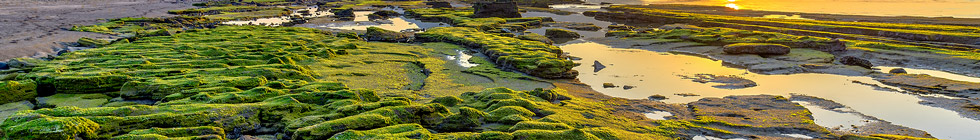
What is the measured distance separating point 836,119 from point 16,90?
92.1ft

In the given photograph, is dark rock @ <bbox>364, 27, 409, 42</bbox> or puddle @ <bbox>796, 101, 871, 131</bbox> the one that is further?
dark rock @ <bbox>364, 27, 409, 42</bbox>

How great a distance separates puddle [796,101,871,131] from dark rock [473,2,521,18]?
5447 cm

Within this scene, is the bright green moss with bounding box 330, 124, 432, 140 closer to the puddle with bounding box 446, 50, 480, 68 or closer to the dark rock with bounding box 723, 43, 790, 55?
the puddle with bounding box 446, 50, 480, 68

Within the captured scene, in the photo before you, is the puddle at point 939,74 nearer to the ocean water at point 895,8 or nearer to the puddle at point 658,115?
the puddle at point 658,115

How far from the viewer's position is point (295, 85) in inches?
850

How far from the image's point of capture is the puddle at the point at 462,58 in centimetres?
3310

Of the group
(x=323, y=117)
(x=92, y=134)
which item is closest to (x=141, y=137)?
(x=92, y=134)

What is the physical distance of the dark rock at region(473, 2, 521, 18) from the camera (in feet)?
244

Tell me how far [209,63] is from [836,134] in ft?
83.0

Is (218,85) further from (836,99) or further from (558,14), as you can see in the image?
(558,14)

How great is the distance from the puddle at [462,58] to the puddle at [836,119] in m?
17.2

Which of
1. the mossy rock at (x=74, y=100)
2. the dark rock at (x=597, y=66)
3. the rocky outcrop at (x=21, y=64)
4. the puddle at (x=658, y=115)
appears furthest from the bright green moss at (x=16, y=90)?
the dark rock at (x=597, y=66)

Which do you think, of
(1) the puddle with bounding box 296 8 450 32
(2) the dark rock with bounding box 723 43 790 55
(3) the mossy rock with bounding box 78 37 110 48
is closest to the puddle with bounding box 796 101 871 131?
(2) the dark rock with bounding box 723 43 790 55

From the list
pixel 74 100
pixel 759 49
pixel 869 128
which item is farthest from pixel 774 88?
pixel 74 100
